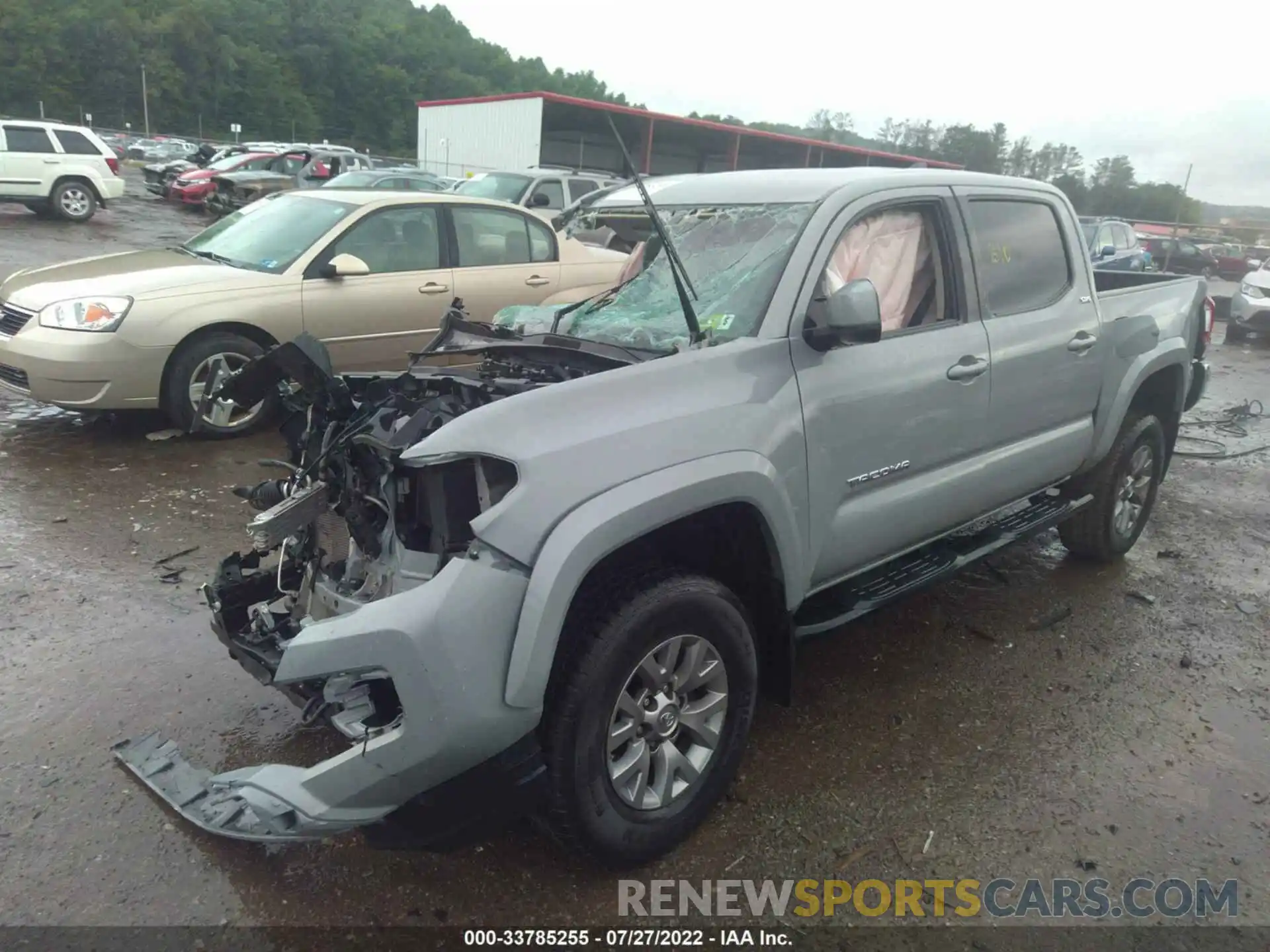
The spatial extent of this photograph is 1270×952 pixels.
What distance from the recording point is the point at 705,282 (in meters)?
3.18

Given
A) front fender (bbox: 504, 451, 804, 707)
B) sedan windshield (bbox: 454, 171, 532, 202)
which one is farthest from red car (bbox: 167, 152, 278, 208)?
front fender (bbox: 504, 451, 804, 707)

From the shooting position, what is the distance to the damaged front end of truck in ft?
6.93

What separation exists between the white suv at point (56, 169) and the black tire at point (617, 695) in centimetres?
1879

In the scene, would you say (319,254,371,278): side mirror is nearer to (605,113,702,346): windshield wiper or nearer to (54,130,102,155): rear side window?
(605,113,702,346): windshield wiper

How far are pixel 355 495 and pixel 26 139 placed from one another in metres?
18.8

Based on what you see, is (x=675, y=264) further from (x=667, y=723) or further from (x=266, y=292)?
(x=266, y=292)

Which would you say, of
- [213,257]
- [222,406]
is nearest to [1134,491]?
[222,406]

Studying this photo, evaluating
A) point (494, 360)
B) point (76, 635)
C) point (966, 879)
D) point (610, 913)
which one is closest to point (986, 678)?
point (966, 879)

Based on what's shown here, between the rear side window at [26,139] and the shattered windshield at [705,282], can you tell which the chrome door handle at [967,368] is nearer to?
the shattered windshield at [705,282]

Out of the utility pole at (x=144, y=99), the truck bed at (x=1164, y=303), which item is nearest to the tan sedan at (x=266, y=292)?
the truck bed at (x=1164, y=303)

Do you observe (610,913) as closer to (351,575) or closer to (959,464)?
(351,575)

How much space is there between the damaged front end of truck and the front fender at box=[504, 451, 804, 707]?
0.05 meters

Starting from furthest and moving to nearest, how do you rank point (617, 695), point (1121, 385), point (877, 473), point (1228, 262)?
1. point (1228, 262)
2. point (1121, 385)
3. point (877, 473)
4. point (617, 695)

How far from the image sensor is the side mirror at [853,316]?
2754mm
